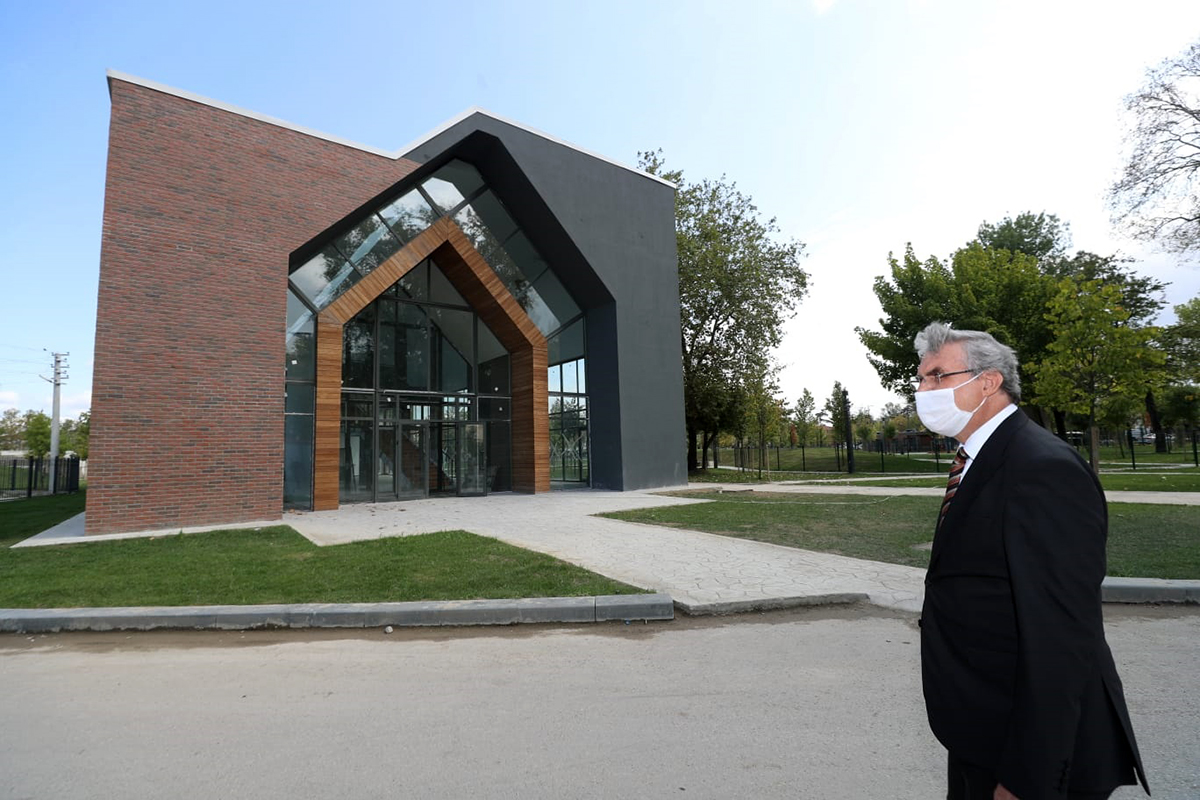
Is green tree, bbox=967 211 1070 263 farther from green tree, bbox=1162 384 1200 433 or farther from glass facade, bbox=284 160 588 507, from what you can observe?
glass facade, bbox=284 160 588 507

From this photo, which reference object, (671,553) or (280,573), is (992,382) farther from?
(280,573)

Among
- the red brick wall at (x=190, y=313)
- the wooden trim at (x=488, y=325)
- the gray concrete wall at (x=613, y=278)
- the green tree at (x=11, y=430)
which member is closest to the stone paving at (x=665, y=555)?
the wooden trim at (x=488, y=325)

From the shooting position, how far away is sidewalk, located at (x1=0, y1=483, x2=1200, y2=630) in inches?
247

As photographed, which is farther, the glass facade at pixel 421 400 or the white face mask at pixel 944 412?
the glass facade at pixel 421 400

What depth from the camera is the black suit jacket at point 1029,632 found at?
1536mm

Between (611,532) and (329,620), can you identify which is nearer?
(329,620)

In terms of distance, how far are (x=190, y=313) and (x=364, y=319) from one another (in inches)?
208

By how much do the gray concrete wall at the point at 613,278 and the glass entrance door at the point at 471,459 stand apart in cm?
384

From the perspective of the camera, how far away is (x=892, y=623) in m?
5.75

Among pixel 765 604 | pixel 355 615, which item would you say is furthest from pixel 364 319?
pixel 765 604

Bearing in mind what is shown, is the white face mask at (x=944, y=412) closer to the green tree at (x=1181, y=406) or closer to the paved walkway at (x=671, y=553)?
the paved walkway at (x=671, y=553)

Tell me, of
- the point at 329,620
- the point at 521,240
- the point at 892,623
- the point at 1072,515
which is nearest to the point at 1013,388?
the point at 1072,515

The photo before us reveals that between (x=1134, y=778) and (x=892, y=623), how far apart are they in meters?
4.41

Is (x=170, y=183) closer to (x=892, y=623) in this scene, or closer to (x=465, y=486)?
(x=465, y=486)
